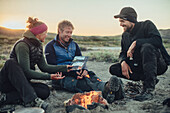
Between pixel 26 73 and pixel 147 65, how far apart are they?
83.9 inches

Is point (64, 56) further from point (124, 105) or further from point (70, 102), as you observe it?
point (124, 105)

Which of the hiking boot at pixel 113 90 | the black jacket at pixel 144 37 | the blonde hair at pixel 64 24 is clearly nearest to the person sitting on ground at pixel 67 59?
the blonde hair at pixel 64 24

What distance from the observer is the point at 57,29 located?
4.06 m

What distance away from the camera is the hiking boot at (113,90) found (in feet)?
9.84

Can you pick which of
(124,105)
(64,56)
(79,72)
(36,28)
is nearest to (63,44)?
(64,56)

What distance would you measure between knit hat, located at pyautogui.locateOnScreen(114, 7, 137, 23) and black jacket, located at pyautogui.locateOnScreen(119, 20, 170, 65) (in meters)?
0.17

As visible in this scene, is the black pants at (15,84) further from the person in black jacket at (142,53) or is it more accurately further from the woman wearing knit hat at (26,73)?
the person in black jacket at (142,53)

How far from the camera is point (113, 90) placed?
119 inches

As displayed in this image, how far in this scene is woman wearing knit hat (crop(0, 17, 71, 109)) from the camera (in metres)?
2.75

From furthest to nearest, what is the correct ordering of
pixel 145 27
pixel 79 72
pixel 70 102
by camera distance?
pixel 79 72 → pixel 145 27 → pixel 70 102

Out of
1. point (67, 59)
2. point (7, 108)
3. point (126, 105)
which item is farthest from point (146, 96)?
point (7, 108)

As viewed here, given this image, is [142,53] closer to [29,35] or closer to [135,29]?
[135,29]

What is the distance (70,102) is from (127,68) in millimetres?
1511

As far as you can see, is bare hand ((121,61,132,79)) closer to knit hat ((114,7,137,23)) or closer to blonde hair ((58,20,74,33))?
knit hat ((114,7,137,23))
